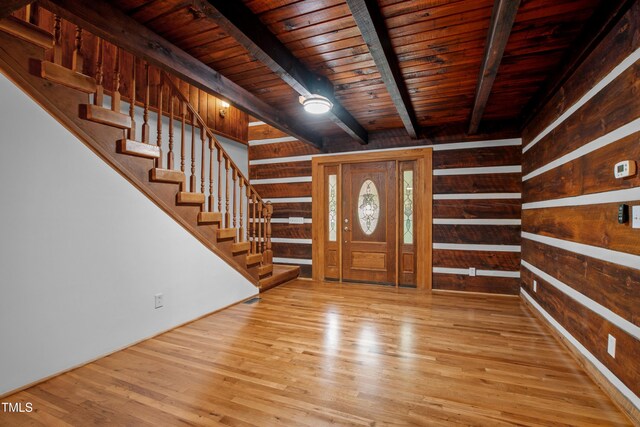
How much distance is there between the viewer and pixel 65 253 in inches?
88.4

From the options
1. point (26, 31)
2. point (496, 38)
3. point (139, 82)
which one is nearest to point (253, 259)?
point (139, 82)

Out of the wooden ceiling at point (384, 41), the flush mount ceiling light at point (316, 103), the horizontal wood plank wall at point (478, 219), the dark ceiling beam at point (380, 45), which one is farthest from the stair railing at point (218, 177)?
the horizontal wood plank wall at point (478, 219)

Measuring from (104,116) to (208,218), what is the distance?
136 cm

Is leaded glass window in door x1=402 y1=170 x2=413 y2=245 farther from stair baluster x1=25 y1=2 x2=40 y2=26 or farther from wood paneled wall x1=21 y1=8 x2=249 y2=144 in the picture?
stair baluster x1=25 y1=2 x2=40 y2=26

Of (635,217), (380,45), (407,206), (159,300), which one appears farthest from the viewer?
(407,206)

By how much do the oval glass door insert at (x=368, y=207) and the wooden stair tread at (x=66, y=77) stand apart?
3.60 m

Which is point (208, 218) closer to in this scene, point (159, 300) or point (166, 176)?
point (166, 176)

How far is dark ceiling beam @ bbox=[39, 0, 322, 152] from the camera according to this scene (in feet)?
5.80

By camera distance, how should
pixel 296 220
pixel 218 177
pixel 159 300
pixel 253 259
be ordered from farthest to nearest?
pixel 296 220
pixel 253 259
pixel 218 177
pixel 159 300

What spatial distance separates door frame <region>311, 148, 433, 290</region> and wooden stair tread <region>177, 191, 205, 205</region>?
2.26m

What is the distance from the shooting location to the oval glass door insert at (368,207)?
488cm

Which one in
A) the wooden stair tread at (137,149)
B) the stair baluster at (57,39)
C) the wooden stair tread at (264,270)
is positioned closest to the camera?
the stair baluster at (57,39)

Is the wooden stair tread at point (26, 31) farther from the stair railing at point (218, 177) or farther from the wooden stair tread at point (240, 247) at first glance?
the wooden stair tread at point (240, 247)

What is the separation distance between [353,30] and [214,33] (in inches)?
38.6
